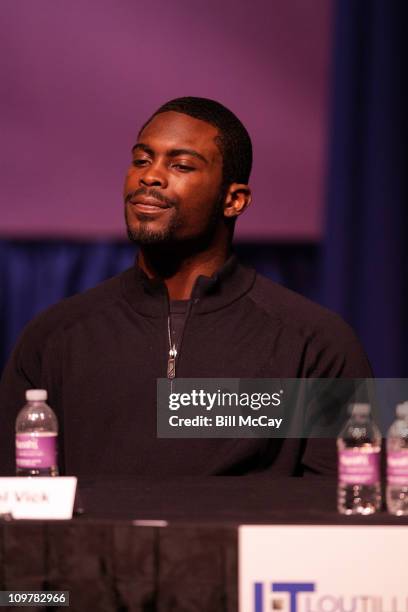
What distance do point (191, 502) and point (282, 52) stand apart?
232 cm

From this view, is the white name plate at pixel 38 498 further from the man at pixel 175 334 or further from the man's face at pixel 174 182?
the man's face at pixel 174 182

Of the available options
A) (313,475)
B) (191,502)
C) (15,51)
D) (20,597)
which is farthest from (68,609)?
(15,51)

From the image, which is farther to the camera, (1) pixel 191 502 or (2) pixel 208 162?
(2) pixel 208 162

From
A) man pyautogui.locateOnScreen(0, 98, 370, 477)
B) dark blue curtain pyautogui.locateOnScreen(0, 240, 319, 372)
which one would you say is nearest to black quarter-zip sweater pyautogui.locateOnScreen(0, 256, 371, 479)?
man pyautogui.locateOnScreen(0, 98, 370, 477)

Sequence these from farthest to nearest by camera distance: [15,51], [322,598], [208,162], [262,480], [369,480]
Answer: [15,51] < [208,162] < [262,480] < [369,480] < [322,598]

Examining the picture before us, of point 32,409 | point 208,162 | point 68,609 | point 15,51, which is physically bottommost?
point 68,609

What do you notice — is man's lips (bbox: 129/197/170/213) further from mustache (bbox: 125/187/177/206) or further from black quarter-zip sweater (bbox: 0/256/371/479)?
black quarter-zip sweater (bbox: 0/256/371/479)

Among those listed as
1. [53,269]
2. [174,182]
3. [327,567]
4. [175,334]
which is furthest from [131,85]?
[327,567]

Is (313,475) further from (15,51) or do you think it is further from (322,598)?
(15,51)

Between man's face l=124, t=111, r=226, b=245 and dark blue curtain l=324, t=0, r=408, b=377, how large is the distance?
4.53ft

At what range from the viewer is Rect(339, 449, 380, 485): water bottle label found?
160cm

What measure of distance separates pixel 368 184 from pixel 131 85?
83 centimetres

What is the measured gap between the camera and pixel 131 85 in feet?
12.1

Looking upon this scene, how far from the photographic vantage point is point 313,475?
2.17 meters
